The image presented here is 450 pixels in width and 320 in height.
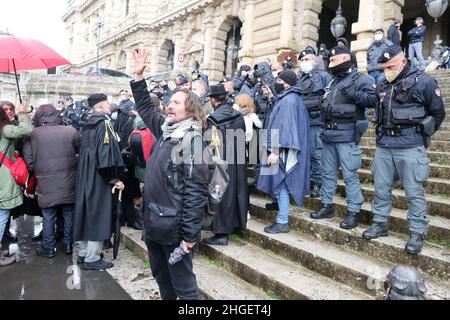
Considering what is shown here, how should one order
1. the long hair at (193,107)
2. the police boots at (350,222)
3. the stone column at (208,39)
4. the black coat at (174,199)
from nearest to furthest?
1. the black coat at (174,199)
2. the long hair at (193,107)
3. the police boots at (350,222)
4. the stone column at (208,39)

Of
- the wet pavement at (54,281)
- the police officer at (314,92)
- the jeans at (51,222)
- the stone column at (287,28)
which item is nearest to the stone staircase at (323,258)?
the police officer at (314,92)

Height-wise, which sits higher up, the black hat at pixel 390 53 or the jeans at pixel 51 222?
the black hat at pixel 390 53

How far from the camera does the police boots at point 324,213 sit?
14.1 ft


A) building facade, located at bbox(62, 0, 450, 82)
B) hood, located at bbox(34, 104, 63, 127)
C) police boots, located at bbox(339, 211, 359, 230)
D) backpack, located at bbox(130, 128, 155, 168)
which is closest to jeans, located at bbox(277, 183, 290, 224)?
police boots, located at bbox(339, 211, 359, 230)

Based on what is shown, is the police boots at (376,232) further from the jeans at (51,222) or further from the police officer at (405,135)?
the jeans at (51,222)

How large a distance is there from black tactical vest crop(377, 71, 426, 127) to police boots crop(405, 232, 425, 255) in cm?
103

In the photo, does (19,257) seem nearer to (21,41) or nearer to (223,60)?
(21,41)

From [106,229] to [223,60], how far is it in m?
16.6

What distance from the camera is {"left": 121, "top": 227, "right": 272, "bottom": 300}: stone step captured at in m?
3.34

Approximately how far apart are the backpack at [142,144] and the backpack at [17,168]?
52.7 inches

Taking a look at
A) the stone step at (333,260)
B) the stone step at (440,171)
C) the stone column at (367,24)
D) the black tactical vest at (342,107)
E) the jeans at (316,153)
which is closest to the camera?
the stone step at (333,260)

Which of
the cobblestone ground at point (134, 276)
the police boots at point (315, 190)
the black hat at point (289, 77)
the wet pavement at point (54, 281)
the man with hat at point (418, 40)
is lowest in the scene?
the wet pavement at point (54, 281)

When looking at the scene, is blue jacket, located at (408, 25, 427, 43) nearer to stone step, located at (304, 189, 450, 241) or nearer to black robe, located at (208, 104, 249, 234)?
stone step, located at (304, 189, 450, 241)

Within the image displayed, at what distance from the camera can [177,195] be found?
2.61 meters
